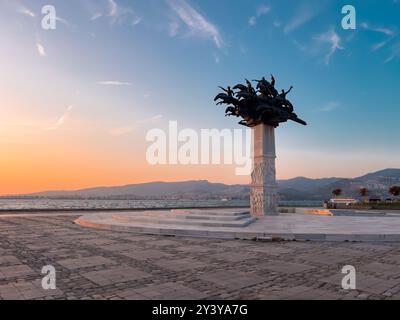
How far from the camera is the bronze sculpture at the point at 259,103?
74.7ft

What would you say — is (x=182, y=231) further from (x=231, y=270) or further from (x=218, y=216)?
(x=231, y=270)

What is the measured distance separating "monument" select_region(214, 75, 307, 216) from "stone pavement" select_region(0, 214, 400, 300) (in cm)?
1043

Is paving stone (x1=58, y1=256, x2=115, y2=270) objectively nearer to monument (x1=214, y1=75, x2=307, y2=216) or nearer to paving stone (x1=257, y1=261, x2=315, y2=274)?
paving stone (x1=257, y1=261, x2=315, y2=274)

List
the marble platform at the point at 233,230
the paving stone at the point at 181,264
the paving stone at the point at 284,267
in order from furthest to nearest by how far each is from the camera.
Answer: the marble platform at the point at 233,230
the paving stone at the point at 181,264
the paving stone at the point at 284,267

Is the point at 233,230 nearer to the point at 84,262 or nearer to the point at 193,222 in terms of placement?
the point at 193,222

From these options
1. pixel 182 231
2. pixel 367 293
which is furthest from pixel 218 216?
pixel 367 293

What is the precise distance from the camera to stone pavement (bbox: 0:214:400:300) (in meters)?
6.06

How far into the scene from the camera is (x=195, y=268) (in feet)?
26.5

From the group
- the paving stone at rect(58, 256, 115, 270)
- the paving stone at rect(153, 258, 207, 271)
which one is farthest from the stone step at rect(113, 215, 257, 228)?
the paving stone at rect(58, 256, 115, 270)

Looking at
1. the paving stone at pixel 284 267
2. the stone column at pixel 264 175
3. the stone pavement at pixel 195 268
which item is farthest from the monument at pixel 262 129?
the paving stone at pixel 284 267

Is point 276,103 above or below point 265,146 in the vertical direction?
above

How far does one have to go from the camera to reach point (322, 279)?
23.2 ft

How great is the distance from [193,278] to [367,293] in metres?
3.56

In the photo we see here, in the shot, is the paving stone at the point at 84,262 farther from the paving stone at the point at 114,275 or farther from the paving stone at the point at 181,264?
the paving stone at the point at 181,264
